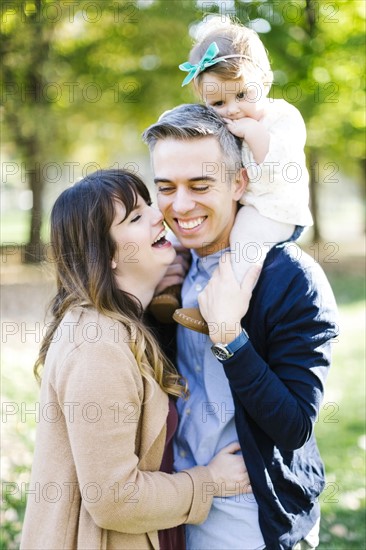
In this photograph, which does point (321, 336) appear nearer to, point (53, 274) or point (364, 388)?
point (53, 274)

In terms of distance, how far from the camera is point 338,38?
1458 centimetres

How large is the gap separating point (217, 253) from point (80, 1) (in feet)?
41.8

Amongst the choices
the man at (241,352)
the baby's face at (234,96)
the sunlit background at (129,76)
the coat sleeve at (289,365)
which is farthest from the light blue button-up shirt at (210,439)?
the sunlit background at (129,76)

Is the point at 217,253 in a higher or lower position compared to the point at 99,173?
lower

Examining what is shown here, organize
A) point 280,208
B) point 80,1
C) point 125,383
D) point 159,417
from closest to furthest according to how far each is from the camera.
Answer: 1. point 125,383
2. point 159,417
3. point 280,208
4. point 80,1

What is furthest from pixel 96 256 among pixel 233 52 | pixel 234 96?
pixel 233 52

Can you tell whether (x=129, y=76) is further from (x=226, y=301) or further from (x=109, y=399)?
(x=109, y=399)

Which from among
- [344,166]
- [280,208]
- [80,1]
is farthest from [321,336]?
[344,166]

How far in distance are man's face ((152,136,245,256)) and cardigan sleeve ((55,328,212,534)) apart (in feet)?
2.32

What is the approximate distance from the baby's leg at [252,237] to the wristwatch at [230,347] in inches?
12.3

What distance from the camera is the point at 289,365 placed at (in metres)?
2.32

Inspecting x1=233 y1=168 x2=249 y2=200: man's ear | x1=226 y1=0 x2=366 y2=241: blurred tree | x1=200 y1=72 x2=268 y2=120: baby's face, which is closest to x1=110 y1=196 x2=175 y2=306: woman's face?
x1=233 y1=168 x2=249 y2=200: man's ear

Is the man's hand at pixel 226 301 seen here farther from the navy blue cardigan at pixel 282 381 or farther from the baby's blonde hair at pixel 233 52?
the baby's blonde hair at pixel 233 52

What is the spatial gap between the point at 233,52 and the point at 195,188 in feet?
2.43
